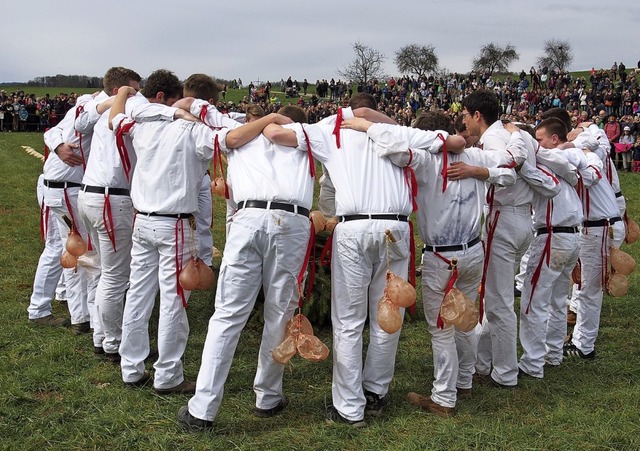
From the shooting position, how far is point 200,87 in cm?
616

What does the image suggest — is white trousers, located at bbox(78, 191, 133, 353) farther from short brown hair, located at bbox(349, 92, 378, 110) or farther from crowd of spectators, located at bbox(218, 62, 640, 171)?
crowd of spectators, located at bbox(218, 62, 640, 171)

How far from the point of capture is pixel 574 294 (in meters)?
7.52

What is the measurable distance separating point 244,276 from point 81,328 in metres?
3.01

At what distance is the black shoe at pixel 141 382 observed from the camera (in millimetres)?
5434

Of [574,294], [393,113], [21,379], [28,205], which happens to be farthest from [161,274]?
[393,113]

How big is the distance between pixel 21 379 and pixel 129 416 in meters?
1.29

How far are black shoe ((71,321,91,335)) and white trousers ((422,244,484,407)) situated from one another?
11.9 ft

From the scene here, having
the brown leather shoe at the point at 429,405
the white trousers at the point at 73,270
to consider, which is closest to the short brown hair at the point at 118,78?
the white trousers at the point at 73,270

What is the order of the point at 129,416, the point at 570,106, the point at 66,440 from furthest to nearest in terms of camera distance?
the point at 570,106 → the point at 129,416 → the point at 66,440

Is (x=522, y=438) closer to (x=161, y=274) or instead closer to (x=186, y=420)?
(x=186, y=420)

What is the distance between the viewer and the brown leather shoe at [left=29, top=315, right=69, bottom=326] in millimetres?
7094

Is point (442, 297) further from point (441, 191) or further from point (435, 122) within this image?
point (435, 122)

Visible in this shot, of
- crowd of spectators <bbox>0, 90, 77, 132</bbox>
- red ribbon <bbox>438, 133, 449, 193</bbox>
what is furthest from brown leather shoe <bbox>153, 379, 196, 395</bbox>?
crowd of spectators <bbox>0, 90, 77, 132</bbox>

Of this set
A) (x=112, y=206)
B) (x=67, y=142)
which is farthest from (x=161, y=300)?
(x=67, y=142)
